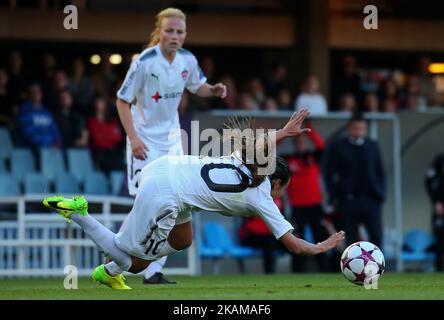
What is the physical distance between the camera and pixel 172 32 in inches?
443

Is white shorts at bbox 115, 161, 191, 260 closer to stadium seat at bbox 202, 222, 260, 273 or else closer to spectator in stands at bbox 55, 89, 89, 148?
stadium seat at bbox 202, 222, 260, 273

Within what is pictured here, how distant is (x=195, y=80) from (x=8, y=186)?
227 inches

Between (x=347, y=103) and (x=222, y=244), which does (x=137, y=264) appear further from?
(x=347, y=103)

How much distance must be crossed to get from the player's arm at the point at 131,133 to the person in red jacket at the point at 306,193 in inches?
223

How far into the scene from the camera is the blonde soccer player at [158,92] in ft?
37.0

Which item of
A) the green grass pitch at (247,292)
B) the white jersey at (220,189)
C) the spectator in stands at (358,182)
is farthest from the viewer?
the spectator in stands at (358,182)

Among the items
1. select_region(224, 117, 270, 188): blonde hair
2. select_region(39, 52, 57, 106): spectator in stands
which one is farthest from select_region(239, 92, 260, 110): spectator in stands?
select_region(224, 117, 270, 188): blonde hair

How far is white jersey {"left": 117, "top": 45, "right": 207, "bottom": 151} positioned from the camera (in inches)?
452

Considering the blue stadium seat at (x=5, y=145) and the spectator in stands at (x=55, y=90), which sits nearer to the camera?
the blue stadium seat at (x=5, y=145)

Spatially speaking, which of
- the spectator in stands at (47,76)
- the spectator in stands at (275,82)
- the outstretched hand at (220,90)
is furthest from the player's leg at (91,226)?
the spectator in stands at (275,82)

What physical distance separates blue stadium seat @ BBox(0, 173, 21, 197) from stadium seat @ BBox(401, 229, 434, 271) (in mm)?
5667

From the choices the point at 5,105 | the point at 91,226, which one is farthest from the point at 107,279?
the point at 5,105

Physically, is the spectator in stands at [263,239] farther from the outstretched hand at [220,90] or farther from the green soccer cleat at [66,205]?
the green soccer cleat at [66,205]

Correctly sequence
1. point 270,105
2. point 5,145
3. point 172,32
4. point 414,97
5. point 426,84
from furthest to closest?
point 426,84 < point 414,97 < point 270,105 < point 5,145 < point 172,32
